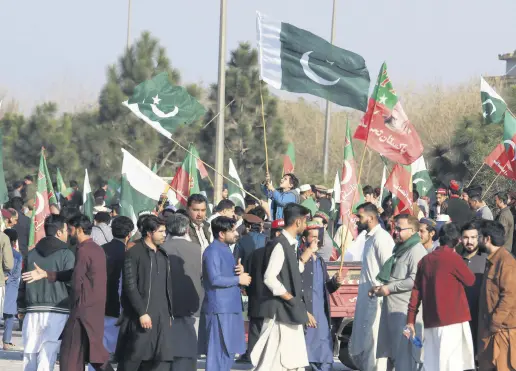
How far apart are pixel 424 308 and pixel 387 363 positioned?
4.70ft

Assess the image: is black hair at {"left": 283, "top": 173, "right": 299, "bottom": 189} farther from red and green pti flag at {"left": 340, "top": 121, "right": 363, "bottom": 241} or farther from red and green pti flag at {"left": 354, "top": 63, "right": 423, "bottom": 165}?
red and green pti flag at {"left": 340, "top": 121, "right": 363, "bottom": 241}

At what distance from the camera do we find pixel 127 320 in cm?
1113

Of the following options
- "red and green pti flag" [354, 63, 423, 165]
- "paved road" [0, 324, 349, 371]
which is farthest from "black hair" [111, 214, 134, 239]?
"red and green pti flag" [354, 63, 423, 165]

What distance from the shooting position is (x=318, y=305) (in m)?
12.6

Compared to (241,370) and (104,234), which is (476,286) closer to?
(241,370)

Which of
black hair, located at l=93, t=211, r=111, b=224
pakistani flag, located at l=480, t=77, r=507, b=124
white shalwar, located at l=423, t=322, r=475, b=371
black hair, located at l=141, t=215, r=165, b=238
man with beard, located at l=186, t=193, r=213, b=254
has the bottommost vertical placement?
white shalwar, located at l=423, t=322, r=475, b=371

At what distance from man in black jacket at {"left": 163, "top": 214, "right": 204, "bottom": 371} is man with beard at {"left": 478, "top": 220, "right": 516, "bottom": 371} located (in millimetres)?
2612

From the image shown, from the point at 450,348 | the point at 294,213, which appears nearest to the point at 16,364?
the point at 294,213

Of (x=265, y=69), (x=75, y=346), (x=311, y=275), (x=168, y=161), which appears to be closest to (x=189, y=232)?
(x=311, y=275)

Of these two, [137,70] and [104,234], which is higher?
[137,70]

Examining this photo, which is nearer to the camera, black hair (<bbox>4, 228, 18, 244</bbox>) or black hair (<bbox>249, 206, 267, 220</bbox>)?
black hair (<bbox>249, 206, 267, 220</bbox>)

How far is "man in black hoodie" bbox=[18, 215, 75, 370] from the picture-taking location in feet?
39.5

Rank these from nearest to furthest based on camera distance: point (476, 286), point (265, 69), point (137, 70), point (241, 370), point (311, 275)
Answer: point (476, 286), point (311, 275), point (241, 370), point (265, 69), point (137, 70)

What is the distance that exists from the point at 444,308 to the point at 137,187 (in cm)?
830
